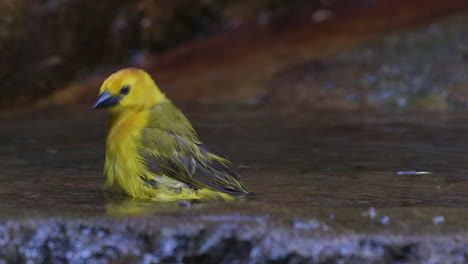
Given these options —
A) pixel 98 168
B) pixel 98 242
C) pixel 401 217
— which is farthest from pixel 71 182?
pixel 401 217

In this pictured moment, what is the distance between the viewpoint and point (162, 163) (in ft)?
11.0

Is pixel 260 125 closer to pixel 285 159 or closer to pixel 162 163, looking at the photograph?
pixel 285 159

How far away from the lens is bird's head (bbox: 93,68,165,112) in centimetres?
354

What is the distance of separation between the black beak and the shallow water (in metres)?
0.35

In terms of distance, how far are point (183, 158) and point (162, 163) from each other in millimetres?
83

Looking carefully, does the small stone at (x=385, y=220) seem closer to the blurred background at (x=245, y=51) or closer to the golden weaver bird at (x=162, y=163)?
the golden weaver bird at (x=162, y=163)

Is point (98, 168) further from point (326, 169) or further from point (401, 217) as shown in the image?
point (401, 217)

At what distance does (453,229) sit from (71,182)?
1.73 metres

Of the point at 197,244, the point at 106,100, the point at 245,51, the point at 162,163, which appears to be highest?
the point at 245,51

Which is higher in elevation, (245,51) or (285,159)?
(245,51)

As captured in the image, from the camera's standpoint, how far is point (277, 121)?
5.73 metres

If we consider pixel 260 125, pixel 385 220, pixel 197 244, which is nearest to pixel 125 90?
pixel 197 244

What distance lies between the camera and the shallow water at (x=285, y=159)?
10.6 ft

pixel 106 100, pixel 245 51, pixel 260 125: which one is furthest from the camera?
pixel 245 51
